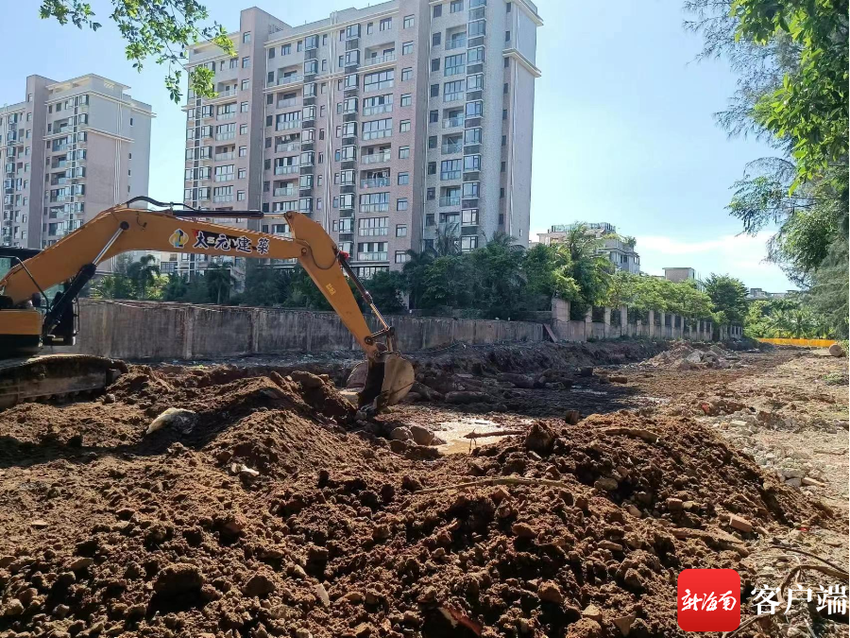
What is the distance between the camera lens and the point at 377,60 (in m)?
56.4

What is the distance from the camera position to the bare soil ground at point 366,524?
3.45 m

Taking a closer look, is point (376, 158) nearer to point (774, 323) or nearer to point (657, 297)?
point (657, 297)

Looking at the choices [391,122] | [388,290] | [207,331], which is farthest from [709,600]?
[391,122]

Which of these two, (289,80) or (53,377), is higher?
(289,80)

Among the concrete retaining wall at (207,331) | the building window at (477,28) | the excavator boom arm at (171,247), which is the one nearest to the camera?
the excavator boom arm at (171,247)

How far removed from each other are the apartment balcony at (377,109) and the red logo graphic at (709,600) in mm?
55506

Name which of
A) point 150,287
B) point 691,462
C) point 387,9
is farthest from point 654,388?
point 387,9

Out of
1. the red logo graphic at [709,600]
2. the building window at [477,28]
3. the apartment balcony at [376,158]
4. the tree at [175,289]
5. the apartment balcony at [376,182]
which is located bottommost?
the red logo graphic at [709,600]

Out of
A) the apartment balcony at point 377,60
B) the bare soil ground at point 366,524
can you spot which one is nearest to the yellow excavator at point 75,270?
the bare soil ground at point 366,524

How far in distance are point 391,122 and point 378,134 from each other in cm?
165

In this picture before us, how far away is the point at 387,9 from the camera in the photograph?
181 ft

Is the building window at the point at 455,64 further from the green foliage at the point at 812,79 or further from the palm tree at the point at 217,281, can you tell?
the green foliage at the point at 812,79

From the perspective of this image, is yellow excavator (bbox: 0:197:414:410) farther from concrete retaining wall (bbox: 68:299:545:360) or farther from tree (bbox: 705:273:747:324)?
tree (bbox: 705:273:747:324)

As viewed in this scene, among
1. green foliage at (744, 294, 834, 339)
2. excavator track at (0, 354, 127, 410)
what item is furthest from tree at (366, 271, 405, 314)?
green foliage at (744, 294, 834, 339)
